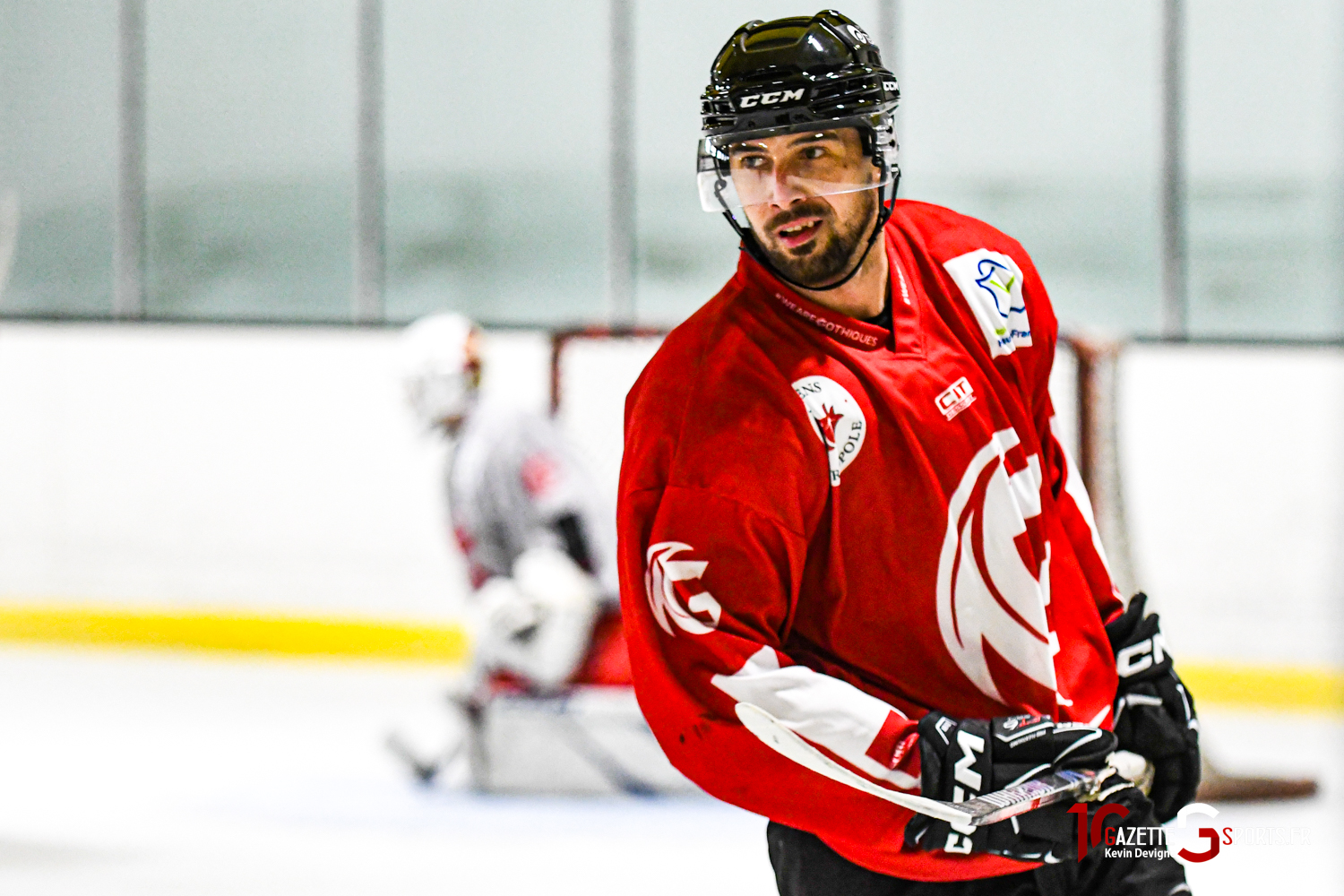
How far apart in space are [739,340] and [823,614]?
0.21m

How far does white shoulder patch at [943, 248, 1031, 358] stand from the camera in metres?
1.36

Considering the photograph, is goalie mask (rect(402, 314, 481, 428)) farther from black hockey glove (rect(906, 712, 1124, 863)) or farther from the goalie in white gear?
black hockey glove (rect(906, 712, 1124, 863))

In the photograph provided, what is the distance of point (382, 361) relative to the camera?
580 centimetres

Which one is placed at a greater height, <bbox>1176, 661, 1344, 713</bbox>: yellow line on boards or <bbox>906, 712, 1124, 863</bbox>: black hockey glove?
<bbox>906, 712, 1124, 863</bbox>: black hockey glove

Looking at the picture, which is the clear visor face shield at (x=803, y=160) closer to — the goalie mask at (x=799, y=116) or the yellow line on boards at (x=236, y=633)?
the goalie mask at (x=799, y=116)

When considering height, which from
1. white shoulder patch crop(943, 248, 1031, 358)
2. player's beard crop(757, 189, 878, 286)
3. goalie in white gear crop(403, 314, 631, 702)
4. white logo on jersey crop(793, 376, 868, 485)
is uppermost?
player's beard crop(757, 189, 878, 286)

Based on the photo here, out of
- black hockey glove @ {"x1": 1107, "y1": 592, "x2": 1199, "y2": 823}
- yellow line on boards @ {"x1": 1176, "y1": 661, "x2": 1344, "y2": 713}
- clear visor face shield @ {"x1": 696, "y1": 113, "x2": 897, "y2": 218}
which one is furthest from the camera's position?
yellow line on boards @ {"x1": 1176, "y1": 661, "x2": 1344, "y2": 713}

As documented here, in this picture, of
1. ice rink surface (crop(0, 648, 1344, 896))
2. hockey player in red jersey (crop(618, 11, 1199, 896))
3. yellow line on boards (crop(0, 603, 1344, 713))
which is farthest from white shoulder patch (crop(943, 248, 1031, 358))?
yellow line on boards (crop(0, 603, 1344, 713))

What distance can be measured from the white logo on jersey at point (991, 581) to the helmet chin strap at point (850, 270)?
17 centimetres

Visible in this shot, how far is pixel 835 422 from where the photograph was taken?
123cm

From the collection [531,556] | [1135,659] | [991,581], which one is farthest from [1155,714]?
[531,556]

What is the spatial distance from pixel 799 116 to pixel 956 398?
0.78ft

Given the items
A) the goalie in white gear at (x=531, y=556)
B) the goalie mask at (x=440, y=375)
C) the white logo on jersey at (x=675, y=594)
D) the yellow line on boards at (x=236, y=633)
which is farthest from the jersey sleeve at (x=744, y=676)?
the yellow line on boards at (x=236, y=633)

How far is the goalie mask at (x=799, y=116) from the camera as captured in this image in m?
1.29
